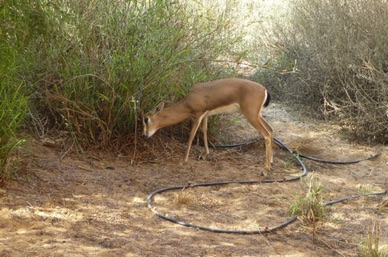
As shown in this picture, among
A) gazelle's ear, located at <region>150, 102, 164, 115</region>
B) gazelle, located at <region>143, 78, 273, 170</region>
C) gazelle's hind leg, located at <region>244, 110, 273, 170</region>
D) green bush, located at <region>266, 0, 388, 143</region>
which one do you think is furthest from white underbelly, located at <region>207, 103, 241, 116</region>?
green bush, located at <region>266, 0, 388, 143</region>

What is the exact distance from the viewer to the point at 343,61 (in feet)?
28.8

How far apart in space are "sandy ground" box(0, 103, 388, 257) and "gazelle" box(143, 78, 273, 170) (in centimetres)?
35

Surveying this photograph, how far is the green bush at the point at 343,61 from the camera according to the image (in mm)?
8141

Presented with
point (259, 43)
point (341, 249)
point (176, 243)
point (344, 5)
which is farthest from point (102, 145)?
point (259, 43)

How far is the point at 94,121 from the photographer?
21.1ft

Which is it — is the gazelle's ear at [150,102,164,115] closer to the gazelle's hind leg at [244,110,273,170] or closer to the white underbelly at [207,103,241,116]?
the white underbelly at [207,103,241,116]

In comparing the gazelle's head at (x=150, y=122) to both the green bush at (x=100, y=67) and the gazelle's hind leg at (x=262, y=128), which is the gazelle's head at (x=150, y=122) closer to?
the green bush at (x=100, y=67)

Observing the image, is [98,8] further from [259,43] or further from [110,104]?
[259,43]

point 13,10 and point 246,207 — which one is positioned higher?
point 13,10

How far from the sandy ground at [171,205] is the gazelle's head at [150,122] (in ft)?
0.70

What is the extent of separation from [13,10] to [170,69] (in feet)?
6.23

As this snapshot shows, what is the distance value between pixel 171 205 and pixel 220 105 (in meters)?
1.74

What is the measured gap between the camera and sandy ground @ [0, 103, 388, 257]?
424 centimetres

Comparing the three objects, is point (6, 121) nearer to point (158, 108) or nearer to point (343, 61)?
point (158, 108)
